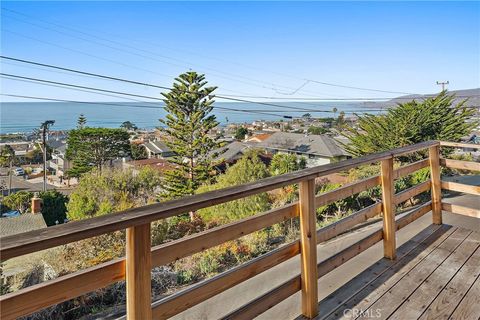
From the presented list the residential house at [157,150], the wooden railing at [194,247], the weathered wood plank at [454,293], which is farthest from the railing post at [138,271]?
the residential house at [157,150]

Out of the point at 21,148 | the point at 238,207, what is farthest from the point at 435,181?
the point at 21,148

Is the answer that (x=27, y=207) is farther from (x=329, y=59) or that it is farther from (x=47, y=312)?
(x=329, y=59)

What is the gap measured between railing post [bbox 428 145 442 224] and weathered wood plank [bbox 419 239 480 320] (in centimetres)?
64

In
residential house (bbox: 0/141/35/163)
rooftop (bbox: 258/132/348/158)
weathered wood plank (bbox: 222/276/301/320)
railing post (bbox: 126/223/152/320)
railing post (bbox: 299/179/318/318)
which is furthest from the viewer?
residential house (bbox: 0/141/35/163)

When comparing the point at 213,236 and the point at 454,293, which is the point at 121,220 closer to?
the point at 213,236

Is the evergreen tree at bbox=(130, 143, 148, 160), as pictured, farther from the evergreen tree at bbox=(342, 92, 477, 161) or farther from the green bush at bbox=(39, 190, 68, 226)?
the evergreen tree at bbox=(342, 92, 477, 161)

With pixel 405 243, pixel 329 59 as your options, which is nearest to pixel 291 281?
pixel 405 243

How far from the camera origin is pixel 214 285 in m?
1.19

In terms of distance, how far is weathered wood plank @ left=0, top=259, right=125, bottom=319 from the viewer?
0.73 metres

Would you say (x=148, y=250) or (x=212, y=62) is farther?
(x=212, y=62)

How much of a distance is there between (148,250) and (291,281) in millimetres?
787

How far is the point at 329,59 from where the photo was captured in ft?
98.9

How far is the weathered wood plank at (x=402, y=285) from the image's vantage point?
1.61 m

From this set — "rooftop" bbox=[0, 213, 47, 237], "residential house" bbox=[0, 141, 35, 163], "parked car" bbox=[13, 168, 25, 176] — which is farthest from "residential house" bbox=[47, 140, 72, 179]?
"rooftop" bbox=[0, 213, 47, 237]
